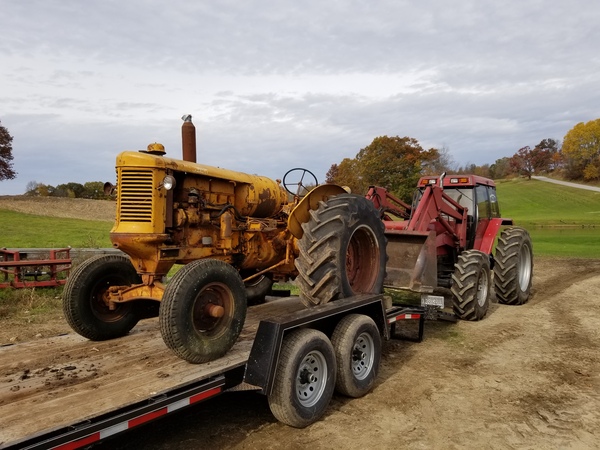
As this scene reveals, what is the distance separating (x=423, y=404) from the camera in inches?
187

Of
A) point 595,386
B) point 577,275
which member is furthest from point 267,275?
point 577,275

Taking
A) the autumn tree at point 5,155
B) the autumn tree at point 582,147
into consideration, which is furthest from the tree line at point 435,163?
the autumn tree at point 5,155

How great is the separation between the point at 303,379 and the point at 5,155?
132ft

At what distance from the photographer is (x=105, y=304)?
196 inches

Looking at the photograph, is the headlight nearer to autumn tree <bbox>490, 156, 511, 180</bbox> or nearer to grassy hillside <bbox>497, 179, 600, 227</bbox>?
grassy hillside <bbox>497, 179, 600, 227</bbox>

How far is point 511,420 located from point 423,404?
0.80m

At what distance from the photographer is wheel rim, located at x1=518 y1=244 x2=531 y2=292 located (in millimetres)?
10004

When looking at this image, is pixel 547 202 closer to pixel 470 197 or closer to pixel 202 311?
pixel 470 197

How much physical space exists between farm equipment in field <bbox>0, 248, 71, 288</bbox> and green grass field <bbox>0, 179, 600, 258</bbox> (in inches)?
193

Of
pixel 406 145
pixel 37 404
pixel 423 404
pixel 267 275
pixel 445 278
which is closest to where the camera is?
pixel 37 404

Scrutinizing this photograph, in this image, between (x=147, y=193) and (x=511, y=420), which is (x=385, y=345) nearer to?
(x=511, y=420)

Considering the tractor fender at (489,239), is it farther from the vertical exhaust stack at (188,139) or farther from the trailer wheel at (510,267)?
the vertical exhaust stack at (188,139)

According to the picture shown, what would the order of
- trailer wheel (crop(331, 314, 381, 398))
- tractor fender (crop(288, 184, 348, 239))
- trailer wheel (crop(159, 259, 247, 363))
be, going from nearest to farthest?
trailer wheel (crop(159, 259, 247, 363)) < trailer wheel (crop(331, 314, 381, 398)) < tractor fender (crop(288, 184, 348, 239))

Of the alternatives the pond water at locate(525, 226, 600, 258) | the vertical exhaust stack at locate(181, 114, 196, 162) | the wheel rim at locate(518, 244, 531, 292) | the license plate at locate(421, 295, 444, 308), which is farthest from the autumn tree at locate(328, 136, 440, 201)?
the vertical exhaust stack at locate(181, 114, 196, 162)
